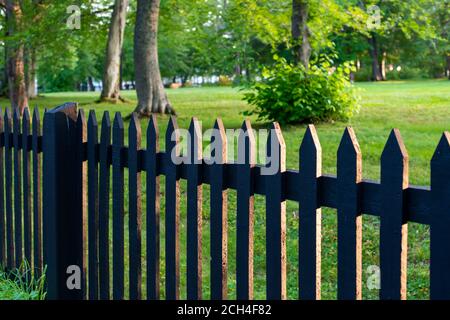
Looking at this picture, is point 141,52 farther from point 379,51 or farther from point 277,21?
point 379,51

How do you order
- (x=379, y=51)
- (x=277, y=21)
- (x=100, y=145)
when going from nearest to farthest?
(x=100, y=145) < (x=277, y=21) < (x=379, y=51)

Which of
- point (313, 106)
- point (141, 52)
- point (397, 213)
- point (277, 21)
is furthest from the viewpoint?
point (277, 21)

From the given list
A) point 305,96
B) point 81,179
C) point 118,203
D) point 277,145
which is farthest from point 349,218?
point 305,96

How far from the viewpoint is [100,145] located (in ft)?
14.2

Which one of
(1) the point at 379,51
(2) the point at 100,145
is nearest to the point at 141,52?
(2) the point at 100,145

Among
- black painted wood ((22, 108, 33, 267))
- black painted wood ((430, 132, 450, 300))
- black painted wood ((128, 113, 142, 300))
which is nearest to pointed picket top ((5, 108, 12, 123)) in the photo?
black painted wood ((22, 108, 33, 267))

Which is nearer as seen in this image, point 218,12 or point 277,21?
point 277,21

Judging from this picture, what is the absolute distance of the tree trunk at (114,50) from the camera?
93.9 ft

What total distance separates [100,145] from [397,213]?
2.18 metres

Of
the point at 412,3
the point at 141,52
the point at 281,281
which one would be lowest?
the point at 281,281

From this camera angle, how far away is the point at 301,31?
17.4 m

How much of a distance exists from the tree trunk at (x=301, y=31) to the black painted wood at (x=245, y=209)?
1422cm

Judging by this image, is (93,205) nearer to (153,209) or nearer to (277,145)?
(153,209)

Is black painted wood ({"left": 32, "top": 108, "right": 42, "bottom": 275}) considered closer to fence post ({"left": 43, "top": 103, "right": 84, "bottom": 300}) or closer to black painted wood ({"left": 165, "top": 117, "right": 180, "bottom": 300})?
fence post ({"left": 43, "top": 103, "right": 84, "bottom": 300})
